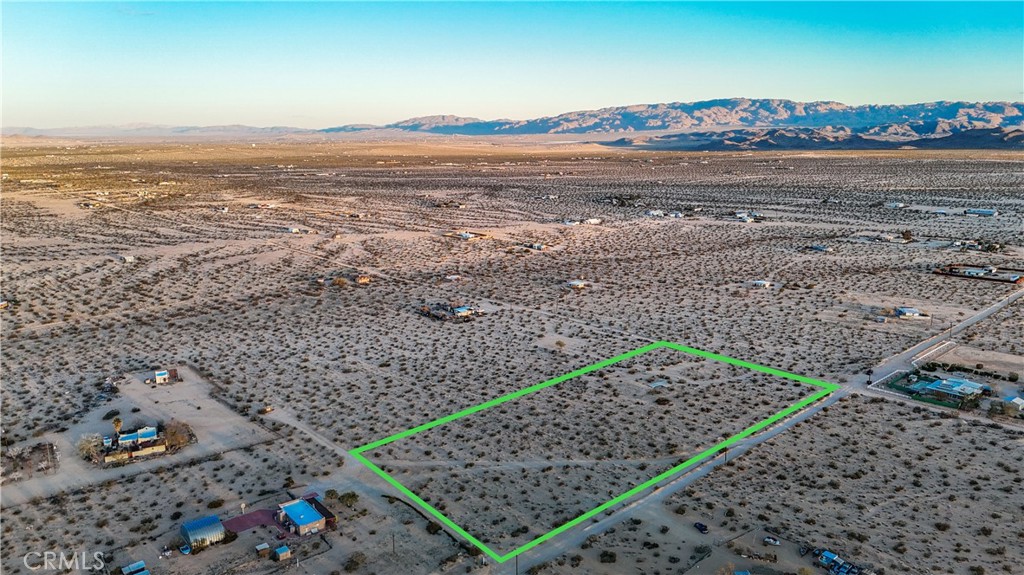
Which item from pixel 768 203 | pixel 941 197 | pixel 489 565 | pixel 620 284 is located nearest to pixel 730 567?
pixel 489 565

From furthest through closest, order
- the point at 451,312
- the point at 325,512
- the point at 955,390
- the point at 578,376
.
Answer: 1. the point at 451,312
2. the point at 578,376
3. the point at 955,390
4. the point at 325,512

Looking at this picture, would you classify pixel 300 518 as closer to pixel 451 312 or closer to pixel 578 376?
pixel 578 376

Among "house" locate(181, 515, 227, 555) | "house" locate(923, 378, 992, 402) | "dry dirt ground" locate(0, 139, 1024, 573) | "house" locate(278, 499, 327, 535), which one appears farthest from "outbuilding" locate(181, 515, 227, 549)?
"house" locate(923, 378, 992, 402)

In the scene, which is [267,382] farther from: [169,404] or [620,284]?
[620,284]

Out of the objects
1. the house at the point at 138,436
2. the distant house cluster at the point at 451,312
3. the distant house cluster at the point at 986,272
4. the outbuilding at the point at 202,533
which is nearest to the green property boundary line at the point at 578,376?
the outbuilding at the point at 202,533

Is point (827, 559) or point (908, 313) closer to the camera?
point (827, 559)

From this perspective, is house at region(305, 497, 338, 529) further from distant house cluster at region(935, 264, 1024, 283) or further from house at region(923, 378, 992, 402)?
distant house cluster at region(935, 264, 1024, 283)
